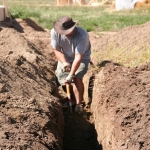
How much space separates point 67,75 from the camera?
332 inches

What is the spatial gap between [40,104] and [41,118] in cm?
61

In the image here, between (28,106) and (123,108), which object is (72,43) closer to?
(28,106)

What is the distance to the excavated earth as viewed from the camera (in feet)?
15.9

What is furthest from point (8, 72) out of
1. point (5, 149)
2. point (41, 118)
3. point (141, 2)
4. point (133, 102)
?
point (141, 2)

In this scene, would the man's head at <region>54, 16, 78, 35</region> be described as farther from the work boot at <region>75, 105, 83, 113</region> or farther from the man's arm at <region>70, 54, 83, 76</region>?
the work boot at <region>75, 105, 83, 113</region>

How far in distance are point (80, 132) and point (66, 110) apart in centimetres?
103

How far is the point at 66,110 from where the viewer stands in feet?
27.2

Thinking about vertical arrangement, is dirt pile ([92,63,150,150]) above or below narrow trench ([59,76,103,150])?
above

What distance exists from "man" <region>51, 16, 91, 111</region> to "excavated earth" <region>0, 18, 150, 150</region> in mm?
337

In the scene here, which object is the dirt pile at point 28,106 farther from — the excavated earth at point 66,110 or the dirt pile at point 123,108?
the dirt pile at point 123,108

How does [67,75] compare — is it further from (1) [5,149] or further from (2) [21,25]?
(2) [21,25]

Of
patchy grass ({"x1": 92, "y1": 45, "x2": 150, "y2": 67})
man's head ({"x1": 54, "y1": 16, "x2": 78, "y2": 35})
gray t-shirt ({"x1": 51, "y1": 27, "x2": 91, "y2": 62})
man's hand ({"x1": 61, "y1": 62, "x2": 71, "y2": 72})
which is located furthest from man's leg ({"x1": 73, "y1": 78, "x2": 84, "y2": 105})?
patchy grass ({"x1": 92, "y1": 45, "x2": 150, "y2": 67})

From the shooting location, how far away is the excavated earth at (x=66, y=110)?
4832 mm

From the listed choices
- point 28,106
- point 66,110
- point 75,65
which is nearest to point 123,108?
point 28,106
